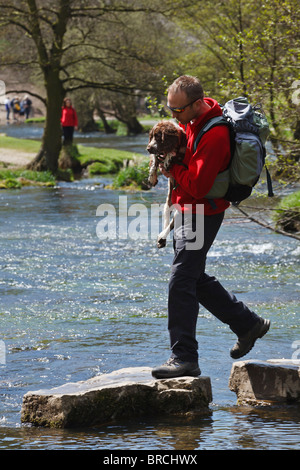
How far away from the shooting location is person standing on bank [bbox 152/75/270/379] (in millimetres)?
5297

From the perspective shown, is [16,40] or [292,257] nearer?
[292,257]

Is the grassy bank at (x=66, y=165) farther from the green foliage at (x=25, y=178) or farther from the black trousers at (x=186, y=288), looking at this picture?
the black trousers at (x=186, y=288)

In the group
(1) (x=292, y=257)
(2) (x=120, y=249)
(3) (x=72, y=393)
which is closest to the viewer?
(3) (x=72, y=393)

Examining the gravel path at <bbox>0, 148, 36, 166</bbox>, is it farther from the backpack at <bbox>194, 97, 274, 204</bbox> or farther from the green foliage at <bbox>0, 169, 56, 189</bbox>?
the backpack at <bbox>194, 97, 274, 204</bbox>

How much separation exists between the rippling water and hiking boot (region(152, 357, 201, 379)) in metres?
0.29

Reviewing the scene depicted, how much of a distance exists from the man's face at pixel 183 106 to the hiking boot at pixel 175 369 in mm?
1598

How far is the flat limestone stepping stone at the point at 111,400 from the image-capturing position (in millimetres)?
5184

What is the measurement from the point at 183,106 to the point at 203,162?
0.41m

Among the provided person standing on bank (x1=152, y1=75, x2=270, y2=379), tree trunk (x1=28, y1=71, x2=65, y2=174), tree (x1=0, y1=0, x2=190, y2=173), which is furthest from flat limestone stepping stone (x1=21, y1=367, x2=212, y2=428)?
tree trunk (x1=28, y1=71, x2=65, y2=174)

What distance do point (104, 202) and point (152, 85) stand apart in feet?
20.7

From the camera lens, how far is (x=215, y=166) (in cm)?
529

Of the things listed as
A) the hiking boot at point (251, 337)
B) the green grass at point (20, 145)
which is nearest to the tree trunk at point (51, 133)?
the green grass at point (20, 145)
